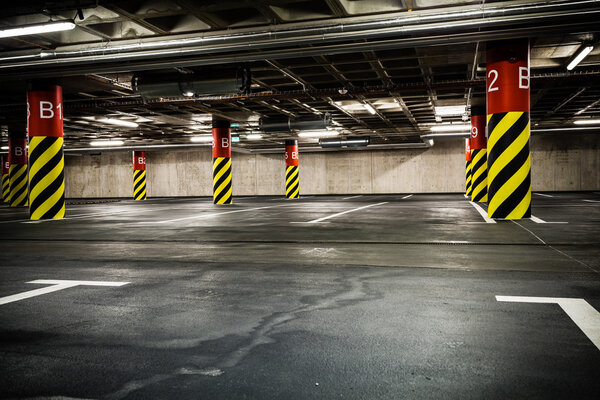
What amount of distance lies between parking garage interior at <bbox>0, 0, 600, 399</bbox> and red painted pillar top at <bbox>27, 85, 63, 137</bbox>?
0.05 m

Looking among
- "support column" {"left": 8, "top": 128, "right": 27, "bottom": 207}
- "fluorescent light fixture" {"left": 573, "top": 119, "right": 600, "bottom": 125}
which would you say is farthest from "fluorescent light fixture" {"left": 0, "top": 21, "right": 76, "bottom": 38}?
"fluorescent light fixture" {"left": 573, "top": 119, "right": 600, "bottom": 125}

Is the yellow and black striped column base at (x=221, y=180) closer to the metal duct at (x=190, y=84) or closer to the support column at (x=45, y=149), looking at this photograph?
the metal duct at (x=190, y=84)

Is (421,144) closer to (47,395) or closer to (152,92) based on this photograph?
(152,92)

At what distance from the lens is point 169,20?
9.49 m

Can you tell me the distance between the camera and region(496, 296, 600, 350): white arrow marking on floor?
2437 mm

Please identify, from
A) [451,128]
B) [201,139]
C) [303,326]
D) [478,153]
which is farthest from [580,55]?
[201,139]

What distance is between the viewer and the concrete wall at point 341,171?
30812 millimetres

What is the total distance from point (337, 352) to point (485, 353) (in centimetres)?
73

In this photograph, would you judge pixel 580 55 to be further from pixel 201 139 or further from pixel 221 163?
pixel 201 139

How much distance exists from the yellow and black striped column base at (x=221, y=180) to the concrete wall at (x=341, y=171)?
1659 centimetres

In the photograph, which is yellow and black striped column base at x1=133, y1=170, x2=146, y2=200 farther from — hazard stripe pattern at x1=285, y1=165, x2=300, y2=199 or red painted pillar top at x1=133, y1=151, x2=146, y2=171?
hazard stripe pattern at x1=285, y1=165, x2=300, y2=199

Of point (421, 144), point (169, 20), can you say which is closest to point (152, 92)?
point (169, 20)

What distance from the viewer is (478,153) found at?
57.3 ft

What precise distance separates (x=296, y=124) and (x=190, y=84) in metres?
7.86
